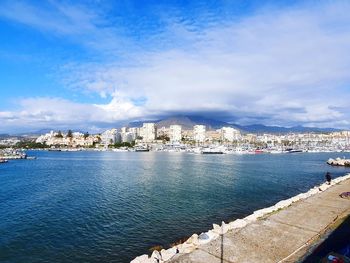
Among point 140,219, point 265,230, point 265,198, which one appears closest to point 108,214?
point 140,219

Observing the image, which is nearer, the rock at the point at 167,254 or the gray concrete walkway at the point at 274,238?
the gray concrete walkway at the point at 274,238

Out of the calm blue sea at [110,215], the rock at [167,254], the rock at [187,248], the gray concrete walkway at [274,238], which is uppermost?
the gray concrete walkway at [274,238]

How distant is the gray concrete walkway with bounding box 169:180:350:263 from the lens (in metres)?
11.6

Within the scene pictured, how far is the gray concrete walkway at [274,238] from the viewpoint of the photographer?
37.9 ft

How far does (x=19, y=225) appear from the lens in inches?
830

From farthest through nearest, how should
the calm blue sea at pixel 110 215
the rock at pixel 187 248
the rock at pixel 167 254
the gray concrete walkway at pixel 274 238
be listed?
the calm blue sea at pixel 110 215 < the rock at pixel 187 248 < the rock at pixel 167 254 < the gray concrete walkway at pixel 274 238

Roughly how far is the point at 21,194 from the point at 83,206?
11.0 metres

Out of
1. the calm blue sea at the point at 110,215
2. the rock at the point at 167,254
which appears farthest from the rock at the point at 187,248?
the calm blue sea at the point at 110,215

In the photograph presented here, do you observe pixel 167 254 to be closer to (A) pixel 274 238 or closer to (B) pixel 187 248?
(B) pixel 187 248

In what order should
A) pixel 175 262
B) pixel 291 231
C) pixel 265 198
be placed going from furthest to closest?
pixel 265 198
pixel 291 231
pixel 175 262

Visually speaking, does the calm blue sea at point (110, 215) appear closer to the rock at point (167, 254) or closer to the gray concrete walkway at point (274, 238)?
the rock at point (167, 254)

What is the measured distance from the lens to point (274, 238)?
13594 mm

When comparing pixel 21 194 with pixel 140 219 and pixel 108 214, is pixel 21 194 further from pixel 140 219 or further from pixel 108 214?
pixel 140 219

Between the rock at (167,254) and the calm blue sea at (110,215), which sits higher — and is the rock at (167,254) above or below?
above
